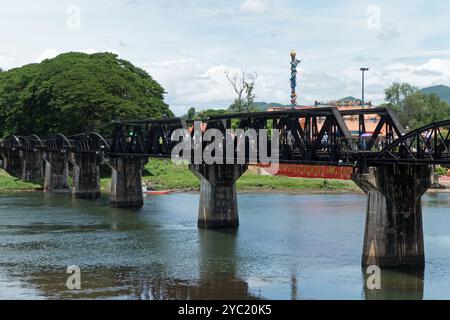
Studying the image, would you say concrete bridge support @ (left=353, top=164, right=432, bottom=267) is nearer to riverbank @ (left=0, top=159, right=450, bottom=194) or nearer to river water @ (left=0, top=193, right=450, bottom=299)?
river water @ (left=0, top=193, right=450, bottom=299)

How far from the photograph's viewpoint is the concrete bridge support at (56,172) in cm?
12200

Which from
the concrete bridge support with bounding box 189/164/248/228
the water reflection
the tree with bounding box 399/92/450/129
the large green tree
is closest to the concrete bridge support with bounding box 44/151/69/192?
the large green tree

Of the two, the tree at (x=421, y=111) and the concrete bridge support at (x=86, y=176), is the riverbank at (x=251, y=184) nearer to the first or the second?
the concrete bridge support at (x=86, y=176)

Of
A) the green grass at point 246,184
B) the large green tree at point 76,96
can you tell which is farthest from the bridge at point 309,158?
the green grass at point 246,184

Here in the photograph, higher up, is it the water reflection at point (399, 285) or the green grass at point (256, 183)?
the green grass at point (256, 183)

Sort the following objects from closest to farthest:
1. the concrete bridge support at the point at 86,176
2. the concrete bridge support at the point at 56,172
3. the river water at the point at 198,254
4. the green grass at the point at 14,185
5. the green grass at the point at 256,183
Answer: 1. the river water at the point at 198,254
2. the concrete bridge support at the point at 86,176
3. the concrete bridge support at the point at 56,172
4. the green grass at the point at 256,183
5. the green grass at the point at 14,185

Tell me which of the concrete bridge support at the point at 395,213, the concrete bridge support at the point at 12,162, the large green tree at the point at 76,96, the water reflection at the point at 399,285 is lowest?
the water reflection at the point at 399,285

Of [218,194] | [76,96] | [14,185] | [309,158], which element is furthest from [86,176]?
[309,158]

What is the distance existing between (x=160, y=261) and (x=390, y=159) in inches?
756

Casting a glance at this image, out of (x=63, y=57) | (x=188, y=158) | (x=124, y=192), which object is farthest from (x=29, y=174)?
(x=188, y=158)

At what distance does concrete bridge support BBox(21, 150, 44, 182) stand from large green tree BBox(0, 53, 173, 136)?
5.40 m

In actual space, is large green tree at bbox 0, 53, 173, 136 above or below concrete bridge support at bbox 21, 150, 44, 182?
above

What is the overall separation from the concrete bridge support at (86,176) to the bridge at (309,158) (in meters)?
0.14

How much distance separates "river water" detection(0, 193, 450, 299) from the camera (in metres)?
48.1
